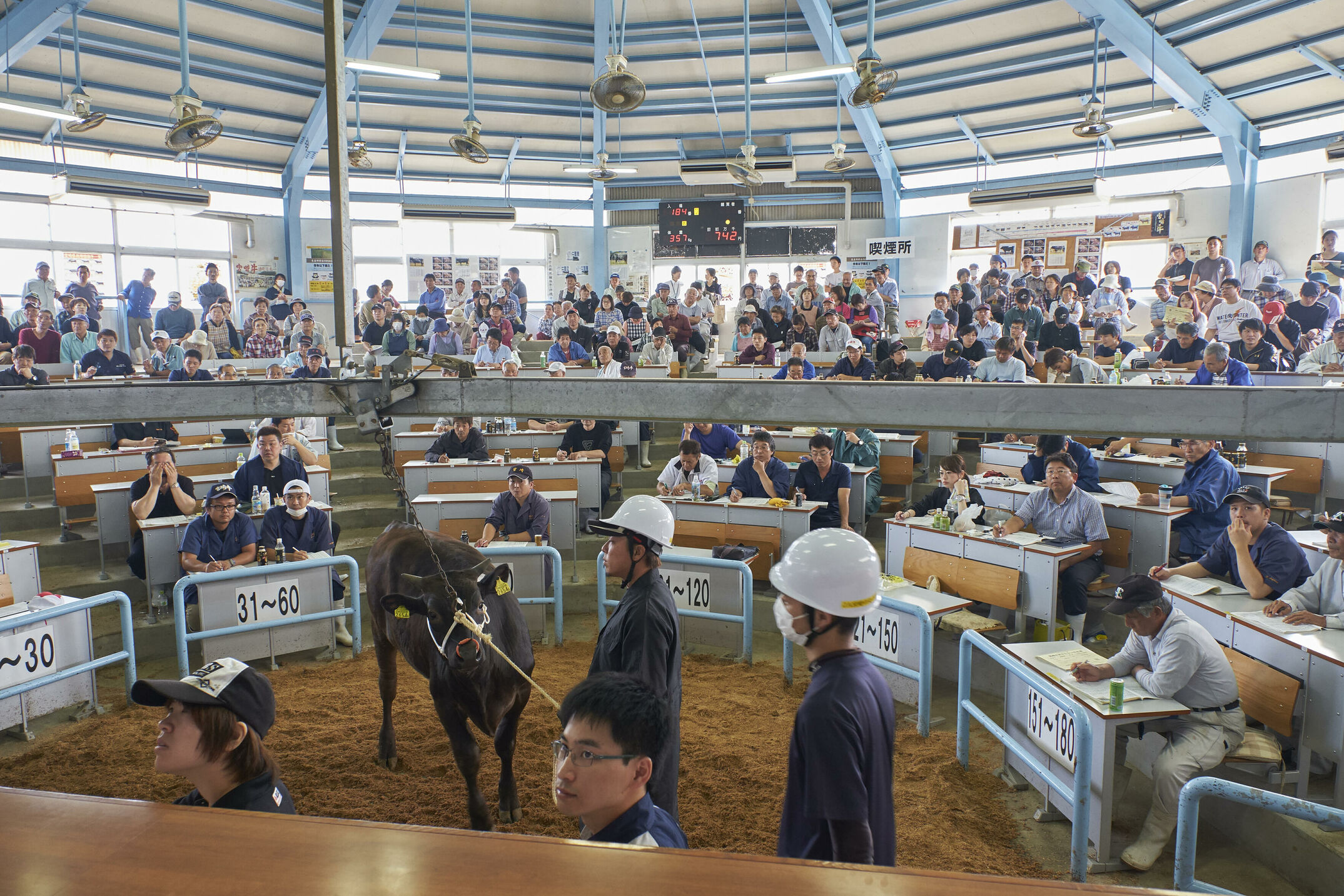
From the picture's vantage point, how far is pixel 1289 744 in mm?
4648

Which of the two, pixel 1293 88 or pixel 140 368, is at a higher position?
pixel 1293 88

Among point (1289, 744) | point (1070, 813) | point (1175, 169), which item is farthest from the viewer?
point (1175, 169)

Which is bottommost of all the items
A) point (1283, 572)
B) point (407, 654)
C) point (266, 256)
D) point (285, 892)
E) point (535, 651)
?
point (535, 651)

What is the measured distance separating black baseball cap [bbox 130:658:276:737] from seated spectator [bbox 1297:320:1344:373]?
38.5ft

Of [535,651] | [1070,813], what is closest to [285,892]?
[1070,813]

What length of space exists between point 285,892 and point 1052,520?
7.19 m

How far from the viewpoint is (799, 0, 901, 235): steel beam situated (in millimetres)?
15523

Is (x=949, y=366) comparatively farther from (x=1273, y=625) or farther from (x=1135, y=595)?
(x=1135, y=595)

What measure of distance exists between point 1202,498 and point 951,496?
2.13 meters

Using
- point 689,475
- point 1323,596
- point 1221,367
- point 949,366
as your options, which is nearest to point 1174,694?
point 1323,596

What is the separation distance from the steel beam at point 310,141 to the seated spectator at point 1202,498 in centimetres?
1347

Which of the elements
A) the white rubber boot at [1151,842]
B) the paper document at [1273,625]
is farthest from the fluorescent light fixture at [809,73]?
the white rubber boot at [1151,842]

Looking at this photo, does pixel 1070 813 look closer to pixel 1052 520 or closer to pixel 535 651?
pixel 1052 520

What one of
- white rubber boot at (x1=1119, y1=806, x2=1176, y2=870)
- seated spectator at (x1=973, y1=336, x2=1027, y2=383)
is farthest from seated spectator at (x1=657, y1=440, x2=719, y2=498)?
white rubber boot at (x1=1119, y1=806, x2=1176, y2=870)
